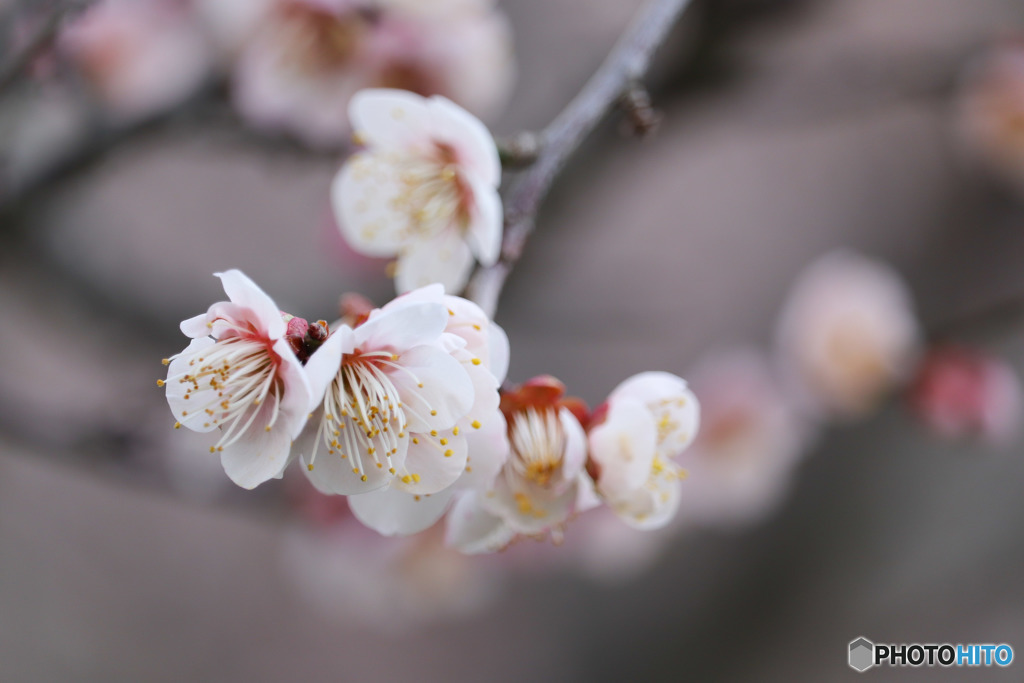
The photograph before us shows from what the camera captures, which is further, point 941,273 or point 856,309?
point 941,273

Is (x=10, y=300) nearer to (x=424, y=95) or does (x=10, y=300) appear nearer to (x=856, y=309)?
(x=424, y=95)

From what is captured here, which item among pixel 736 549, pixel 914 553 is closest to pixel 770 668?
pixel 736 549

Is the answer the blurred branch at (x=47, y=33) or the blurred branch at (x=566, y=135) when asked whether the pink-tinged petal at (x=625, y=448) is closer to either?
the blurred branch at (x=566, y=135)

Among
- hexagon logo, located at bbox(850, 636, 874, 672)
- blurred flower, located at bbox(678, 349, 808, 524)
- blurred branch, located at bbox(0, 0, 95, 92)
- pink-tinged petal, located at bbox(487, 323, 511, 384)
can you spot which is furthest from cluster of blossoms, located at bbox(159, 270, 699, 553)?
blurred flower, located at bbox(678, 349, 808, 524)

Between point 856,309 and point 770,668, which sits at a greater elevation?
point 856,309

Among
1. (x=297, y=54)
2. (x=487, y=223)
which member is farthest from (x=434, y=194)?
(x=297, y=54)

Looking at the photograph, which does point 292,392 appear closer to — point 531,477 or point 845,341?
point 531,477
